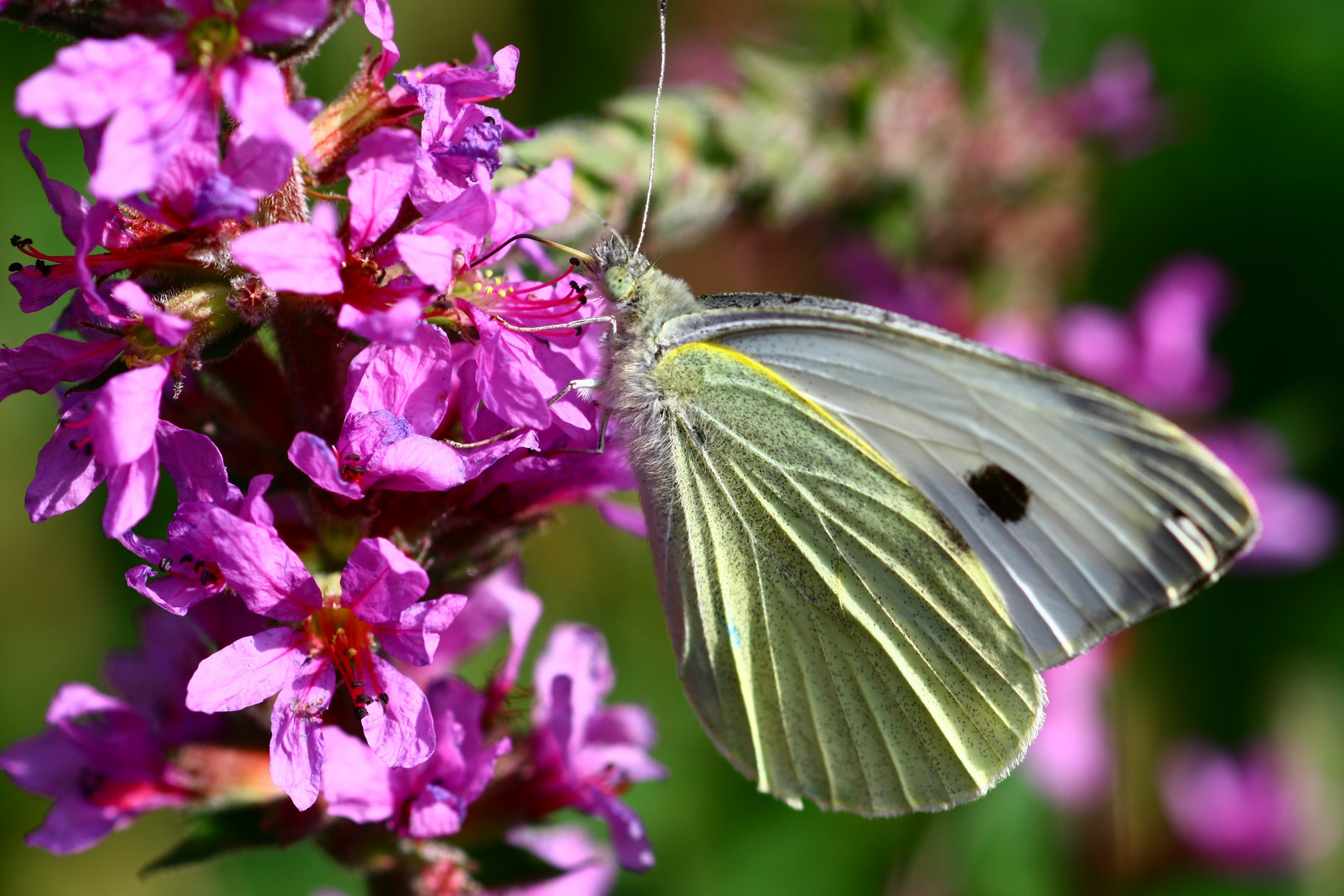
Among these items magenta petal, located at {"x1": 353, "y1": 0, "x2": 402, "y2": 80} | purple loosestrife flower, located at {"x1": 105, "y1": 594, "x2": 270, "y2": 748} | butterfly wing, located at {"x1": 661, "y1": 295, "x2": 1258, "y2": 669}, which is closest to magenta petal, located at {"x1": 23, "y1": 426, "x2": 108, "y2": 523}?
purple loosestrife flower, located at {"x1": 105, "y1": 594, "x2": 270, "y2": 748}

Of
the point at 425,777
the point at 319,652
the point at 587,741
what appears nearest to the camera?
the point at 319,652

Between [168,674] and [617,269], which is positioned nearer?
[168,674]

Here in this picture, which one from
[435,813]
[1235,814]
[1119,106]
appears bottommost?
[435,813]

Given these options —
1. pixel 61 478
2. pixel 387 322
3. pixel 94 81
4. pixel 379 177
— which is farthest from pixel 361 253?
pixel 61 478

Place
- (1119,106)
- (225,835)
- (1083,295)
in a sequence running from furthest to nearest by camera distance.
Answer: (1083,295)
(1119,106)
(225,835)

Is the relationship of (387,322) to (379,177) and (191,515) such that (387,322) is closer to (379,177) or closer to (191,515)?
(379,177)

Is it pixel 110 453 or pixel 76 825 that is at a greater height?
pixel 110 453
